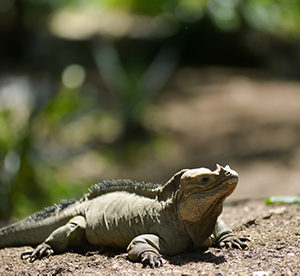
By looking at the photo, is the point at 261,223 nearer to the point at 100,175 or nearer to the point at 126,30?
the point at 100,175

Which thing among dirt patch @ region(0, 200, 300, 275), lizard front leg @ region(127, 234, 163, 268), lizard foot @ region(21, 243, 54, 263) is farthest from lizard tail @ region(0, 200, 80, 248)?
lizard front leg @ region(127, 234, 163, 268)

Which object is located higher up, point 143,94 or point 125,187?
point 143,94

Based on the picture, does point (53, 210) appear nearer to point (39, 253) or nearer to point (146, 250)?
point (39, 253)

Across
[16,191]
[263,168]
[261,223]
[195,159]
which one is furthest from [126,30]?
[261,223]

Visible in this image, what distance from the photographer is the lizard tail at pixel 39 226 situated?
17.3 feet

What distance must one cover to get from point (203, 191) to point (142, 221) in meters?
→ 0.71

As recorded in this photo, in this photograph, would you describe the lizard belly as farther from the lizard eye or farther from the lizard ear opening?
the lizard eye

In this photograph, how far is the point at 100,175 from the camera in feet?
43.3

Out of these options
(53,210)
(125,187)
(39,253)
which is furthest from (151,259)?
(53,210)

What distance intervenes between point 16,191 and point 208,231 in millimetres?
5965

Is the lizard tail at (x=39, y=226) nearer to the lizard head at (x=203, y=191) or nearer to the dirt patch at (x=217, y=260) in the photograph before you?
the dirt patch at (x=217, y=260)

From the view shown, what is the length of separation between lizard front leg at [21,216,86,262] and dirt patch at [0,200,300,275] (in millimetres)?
91

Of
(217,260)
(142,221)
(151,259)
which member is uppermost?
A: (142,221)

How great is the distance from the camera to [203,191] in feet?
14.1
